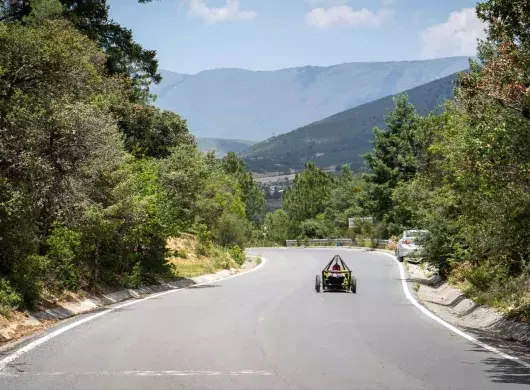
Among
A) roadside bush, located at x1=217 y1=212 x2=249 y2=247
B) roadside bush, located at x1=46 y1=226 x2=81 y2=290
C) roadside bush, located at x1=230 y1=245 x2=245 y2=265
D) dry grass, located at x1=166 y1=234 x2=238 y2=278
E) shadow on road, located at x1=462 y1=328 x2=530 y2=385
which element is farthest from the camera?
roadside bush, located at x1=217 y1=212 x2=249 y2=247

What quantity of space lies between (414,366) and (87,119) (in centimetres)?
949

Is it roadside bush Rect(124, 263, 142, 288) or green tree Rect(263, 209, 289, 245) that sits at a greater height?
roadside bush Rect(124, 263, 142, 288)

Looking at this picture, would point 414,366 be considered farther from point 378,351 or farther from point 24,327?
point 24,327

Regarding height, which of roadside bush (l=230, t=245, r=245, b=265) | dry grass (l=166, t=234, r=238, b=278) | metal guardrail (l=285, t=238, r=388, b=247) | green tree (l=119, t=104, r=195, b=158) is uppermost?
green tree (l=119, t=104, r=195, b=158)

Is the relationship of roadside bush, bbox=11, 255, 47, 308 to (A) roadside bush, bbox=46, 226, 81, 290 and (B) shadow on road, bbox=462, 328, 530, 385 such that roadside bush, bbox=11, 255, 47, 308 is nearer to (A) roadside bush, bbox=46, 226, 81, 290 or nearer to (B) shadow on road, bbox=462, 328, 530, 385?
(A) roadside bush, bbox=46, 226, 81, 290

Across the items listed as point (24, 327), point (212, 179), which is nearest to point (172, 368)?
point (24, 327)

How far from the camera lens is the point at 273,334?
42.3 ft

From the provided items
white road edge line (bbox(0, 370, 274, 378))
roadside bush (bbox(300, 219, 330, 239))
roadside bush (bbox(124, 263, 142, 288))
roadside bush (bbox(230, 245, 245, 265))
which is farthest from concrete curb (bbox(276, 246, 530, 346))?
roadside bush (bbox(300, 219, 330, 239))

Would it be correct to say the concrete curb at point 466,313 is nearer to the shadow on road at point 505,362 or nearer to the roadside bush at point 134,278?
the shadow on road at point 505,362

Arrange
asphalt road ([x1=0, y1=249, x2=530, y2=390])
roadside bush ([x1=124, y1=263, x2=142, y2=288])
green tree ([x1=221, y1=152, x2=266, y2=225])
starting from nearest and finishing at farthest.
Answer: asphalt road ([x1=0, y1=249, x2=530, y2=390]), roadside bush ([x1=124, y1=263, x2=142, y2=288]), green tree ([x1=221, y1=152, x2=266, y2=225])

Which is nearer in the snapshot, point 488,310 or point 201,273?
point 488,310

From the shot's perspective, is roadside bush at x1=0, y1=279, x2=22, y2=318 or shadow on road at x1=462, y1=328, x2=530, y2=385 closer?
shadow on road at x1=462, y1=328, x2=530, y2=385

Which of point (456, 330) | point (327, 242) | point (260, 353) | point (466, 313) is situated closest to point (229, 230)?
point (327, 242)

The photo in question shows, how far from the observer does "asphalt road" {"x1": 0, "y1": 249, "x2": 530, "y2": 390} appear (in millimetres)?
8367
